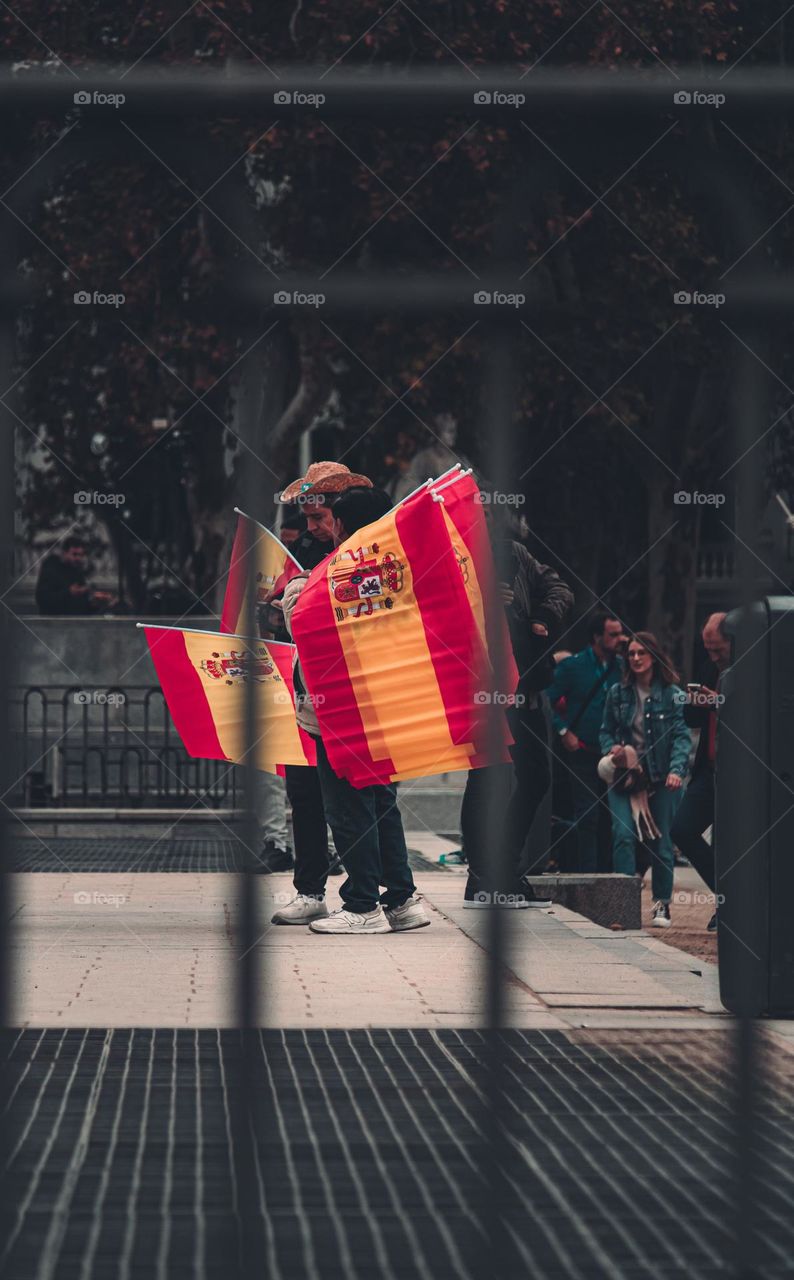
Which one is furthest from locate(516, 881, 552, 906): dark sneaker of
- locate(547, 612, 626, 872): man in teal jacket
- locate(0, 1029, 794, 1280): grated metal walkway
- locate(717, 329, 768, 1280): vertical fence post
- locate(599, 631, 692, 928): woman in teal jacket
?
locate(717, 329, 768, 1280): vertical fence post

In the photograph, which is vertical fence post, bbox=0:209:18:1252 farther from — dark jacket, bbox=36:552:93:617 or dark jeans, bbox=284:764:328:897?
dark jacket, bbox=36:552:93:617

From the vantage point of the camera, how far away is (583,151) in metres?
3.40

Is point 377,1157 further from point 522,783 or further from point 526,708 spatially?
point 522,783

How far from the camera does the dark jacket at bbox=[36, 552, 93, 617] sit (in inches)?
823

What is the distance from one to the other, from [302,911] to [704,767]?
1.75m

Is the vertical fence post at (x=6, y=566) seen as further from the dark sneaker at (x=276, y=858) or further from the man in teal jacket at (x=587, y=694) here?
the man in teal jacket at (x=587, y=694)

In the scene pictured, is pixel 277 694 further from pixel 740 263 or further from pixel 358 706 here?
pixel 740 263

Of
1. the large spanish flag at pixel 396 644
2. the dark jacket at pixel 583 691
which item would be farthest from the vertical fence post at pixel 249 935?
the dark jacket at pixel 583 691

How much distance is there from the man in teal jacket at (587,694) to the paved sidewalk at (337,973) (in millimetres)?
1842

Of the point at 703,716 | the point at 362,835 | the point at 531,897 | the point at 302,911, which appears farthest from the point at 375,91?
the point at 531,897

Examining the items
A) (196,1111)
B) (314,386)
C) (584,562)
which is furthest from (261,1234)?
(584,562)

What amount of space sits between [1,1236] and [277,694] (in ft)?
15.1

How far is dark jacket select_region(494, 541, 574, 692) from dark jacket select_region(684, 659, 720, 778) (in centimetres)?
70

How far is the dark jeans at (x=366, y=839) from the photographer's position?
27.8 ft
